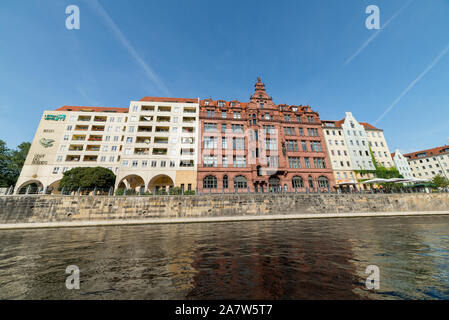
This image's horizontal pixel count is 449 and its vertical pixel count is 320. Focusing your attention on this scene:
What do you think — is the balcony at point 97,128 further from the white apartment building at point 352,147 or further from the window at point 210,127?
the white apartment building at point 352,147

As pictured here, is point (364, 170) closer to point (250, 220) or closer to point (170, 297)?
point (250, 220)

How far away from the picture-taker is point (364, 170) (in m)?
43.1

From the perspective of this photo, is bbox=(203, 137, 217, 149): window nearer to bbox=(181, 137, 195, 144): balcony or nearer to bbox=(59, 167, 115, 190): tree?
bbox=(181, 137, 195, 144): balcony

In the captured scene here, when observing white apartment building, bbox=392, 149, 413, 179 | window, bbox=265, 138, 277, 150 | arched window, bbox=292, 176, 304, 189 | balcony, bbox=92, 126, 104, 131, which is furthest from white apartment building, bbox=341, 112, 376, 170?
balcony, bbox=92, 126, 104, 131

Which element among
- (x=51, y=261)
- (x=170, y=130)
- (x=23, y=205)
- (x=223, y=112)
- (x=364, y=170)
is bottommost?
(x=51, y=261)

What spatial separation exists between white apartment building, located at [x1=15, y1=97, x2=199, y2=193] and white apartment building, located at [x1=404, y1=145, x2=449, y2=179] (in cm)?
8773

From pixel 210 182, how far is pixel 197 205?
1160 centimetres

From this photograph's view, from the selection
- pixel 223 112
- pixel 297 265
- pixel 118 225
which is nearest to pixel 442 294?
pixel 297 265

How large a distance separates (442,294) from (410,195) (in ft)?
123

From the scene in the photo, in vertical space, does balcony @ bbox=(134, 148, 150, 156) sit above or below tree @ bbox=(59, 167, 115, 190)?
above

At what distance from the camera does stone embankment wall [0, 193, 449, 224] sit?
21.0 meters

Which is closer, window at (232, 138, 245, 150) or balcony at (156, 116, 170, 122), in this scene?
window at (232, 138, 245, 150)

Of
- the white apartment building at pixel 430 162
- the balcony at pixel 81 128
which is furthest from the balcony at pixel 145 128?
the white apartment building at pixel 430 162

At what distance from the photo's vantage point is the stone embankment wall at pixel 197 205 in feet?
69.0
